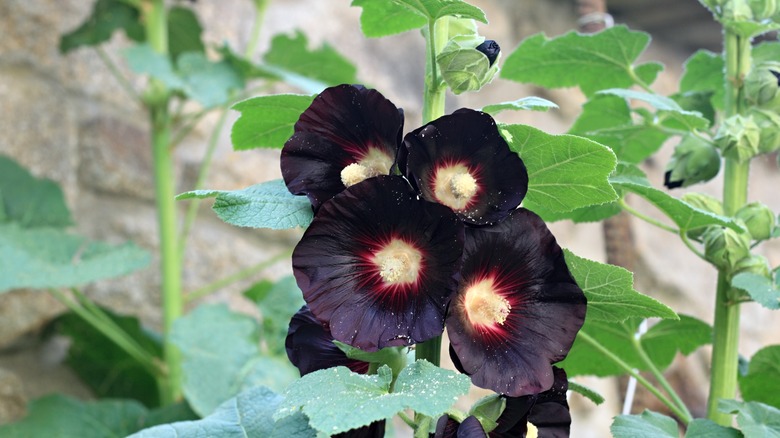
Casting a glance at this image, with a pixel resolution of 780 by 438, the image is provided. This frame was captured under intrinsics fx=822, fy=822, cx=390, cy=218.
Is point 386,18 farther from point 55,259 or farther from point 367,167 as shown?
point 55,259

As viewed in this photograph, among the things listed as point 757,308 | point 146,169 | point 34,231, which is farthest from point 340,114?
point 757,308

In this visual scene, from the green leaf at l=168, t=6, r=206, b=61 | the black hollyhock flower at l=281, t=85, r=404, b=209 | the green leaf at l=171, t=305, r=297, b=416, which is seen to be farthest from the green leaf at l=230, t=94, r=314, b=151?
the green leaf at l=168, t=6, r=206, b=61

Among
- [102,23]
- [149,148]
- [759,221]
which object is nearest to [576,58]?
[759,221]

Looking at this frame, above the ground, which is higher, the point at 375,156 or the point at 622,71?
the point at 622,71

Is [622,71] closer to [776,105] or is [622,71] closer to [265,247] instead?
[776,105]

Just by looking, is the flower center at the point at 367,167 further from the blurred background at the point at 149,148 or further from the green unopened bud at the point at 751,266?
the blurred background at the point at 149,148
